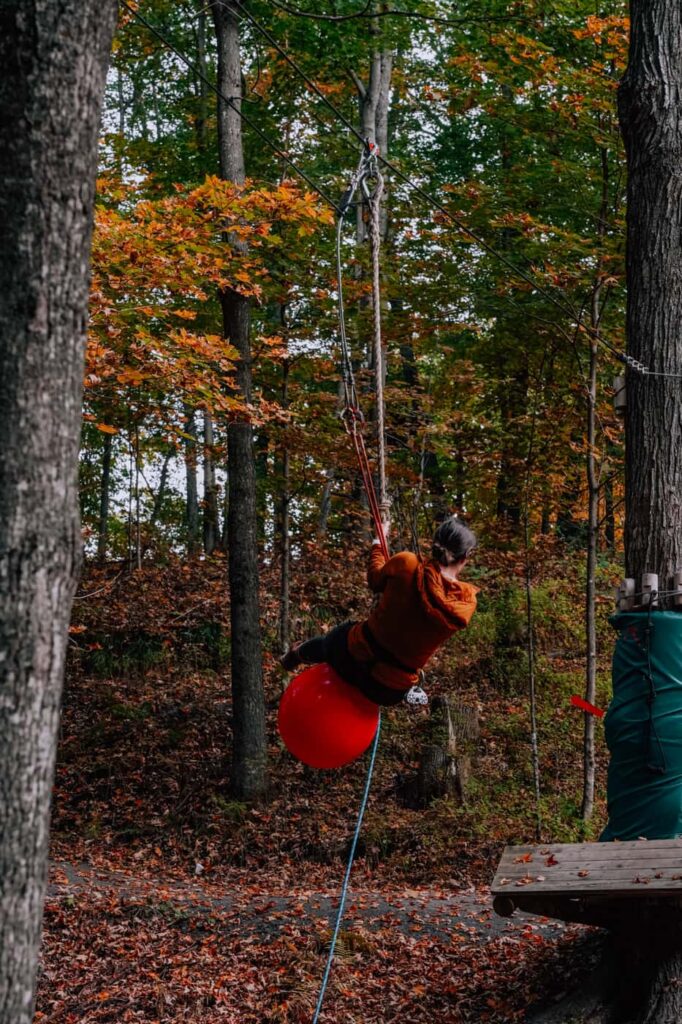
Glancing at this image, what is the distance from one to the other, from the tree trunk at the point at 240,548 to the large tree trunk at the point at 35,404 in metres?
8.23

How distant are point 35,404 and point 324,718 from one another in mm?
2676

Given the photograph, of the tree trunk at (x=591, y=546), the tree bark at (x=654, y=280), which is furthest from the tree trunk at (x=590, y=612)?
the tree bark at (x=654, y=280)

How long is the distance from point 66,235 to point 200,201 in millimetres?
5807

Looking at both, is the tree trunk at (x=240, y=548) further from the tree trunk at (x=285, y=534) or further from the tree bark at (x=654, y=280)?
the tree bark at (x=654, y=280)

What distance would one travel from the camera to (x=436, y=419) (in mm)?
12602

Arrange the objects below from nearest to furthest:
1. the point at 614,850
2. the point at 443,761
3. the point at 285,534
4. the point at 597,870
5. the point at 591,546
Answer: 1. the point at 597,870
2. the point at 614,850
3. the point at 591,546
4. the point at 443,761
5. the point at 285,534

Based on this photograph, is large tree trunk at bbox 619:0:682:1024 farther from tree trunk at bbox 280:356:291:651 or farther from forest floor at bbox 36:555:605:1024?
tree trunk at bbox 280:356:291:651

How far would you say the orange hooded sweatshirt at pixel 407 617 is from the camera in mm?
4789

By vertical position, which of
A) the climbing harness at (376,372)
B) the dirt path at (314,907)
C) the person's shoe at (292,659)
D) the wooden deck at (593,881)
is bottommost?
the dirt path at (314,907)

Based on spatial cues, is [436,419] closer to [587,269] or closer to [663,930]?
[587,269]

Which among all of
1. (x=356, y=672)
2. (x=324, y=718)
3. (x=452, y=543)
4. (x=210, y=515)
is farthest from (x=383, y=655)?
(x=210, y=515)

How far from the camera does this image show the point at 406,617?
4867 millimetres

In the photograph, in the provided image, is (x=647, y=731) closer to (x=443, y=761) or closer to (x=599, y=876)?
(x=599, y=876)

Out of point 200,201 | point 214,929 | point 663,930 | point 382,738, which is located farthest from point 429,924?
point 200,201
